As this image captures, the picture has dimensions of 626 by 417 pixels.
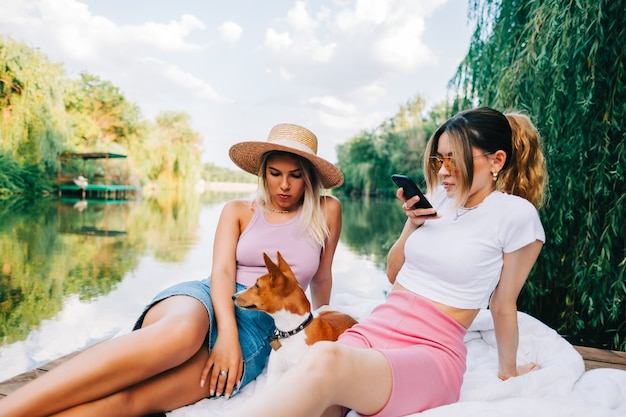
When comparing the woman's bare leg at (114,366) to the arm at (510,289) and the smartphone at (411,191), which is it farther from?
the arm at (510,289)

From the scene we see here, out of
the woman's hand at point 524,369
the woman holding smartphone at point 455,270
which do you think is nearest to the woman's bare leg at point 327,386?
the woman holding smartphone at point 455,270

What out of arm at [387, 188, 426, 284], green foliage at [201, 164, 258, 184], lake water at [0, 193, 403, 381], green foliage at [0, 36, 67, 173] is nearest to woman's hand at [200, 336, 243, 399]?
arm at [387, 188, 426, 284]

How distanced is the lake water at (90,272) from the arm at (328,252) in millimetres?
1485

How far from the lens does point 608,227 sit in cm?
328

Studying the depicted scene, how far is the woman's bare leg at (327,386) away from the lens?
1205mm

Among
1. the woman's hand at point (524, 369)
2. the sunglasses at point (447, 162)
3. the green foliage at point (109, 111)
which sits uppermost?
the green foliage at point (109, 111)

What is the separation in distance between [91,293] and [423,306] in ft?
14.5

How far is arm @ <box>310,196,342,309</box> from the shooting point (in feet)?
8.12

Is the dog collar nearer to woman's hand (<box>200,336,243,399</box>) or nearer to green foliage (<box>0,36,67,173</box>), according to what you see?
woman's hand (<box>200,336,243,399</box>)

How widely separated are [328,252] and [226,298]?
662 mm

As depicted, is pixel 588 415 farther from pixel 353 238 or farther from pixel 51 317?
pixel 353 238

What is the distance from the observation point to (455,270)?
1.69 m

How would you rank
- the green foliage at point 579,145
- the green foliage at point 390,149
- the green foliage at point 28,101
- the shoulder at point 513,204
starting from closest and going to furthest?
the shoulder at point 513,204
the green foliage at point 579,145
the green foliage at point 28,101
the green foliage at point 390,149

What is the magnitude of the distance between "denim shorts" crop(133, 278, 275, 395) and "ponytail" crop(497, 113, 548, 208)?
1.28m
